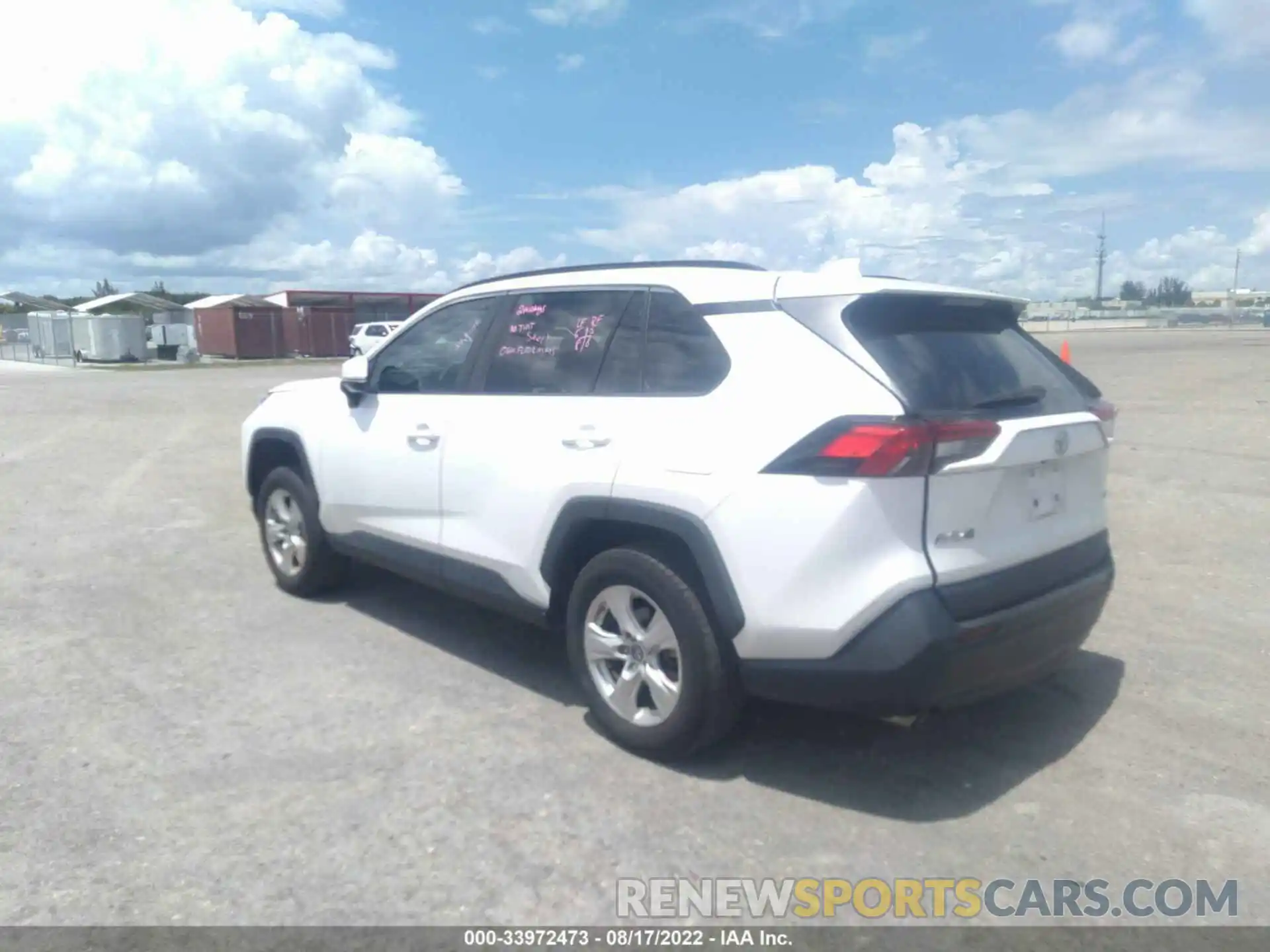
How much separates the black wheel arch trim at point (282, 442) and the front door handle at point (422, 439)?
105cm

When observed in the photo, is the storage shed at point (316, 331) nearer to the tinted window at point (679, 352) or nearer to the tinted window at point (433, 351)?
the tinted window at point (433, 351)

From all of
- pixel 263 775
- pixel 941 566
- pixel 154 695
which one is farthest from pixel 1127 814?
pixel 154 695

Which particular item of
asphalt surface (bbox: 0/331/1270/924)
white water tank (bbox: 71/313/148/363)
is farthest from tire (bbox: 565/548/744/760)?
white water tank (bbox: 71/313/148/363)

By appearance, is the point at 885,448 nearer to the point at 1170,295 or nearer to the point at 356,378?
the point at 356,378

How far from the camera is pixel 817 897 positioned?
3.05 metres

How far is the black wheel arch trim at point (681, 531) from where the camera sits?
3506 mm

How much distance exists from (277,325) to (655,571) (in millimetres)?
47331

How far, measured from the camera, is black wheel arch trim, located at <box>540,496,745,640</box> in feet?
11.5

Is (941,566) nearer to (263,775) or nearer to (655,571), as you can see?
(655,571)

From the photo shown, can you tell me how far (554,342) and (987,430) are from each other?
190 centimetres

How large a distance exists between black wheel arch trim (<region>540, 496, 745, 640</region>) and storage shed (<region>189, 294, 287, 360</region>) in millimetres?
45699

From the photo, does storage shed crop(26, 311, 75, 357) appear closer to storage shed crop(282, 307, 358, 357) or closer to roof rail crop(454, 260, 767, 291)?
storage shed crop(282, 307, 358, 357)

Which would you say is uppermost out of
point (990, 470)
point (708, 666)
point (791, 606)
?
point (990, 470)

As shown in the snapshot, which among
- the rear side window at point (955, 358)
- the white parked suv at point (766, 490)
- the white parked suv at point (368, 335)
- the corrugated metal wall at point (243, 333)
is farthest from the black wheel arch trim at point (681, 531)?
the corrugated metal wall at point (243, 333)
